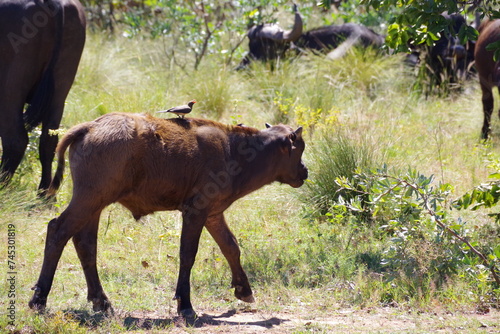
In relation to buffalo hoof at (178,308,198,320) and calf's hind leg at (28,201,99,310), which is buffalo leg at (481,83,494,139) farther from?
calf's hind leg at (28,201,99,310)

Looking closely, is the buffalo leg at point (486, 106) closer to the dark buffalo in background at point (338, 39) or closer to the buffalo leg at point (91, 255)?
the dark buffalo in background at point (338, 39)

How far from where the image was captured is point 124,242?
25.5ft

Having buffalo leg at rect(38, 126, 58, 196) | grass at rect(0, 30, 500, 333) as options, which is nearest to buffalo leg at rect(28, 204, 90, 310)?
grass at rect(0, 30, 500, 333)

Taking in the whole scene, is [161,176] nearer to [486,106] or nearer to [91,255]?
[91,255]

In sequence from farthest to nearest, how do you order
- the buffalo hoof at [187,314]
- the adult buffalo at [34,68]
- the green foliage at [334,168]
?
1. the green foliage at [334,168]
2. the adult buffalo at [34,68]
3. the buffalo hoof at [187,314]

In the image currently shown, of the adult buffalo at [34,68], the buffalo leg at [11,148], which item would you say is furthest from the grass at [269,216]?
the adult buffalo at [34,68]

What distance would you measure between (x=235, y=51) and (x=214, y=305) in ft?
32.3

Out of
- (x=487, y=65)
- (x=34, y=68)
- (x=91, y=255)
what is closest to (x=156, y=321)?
(x=91, y=255)

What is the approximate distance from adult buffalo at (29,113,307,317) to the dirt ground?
0.78ft

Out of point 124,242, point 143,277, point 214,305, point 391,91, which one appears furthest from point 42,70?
point 391,91

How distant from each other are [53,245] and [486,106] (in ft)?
28.2

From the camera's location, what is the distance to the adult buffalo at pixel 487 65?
36.2 ft

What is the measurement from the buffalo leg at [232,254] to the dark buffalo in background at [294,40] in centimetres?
879

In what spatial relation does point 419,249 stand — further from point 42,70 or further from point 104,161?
point 42,70
